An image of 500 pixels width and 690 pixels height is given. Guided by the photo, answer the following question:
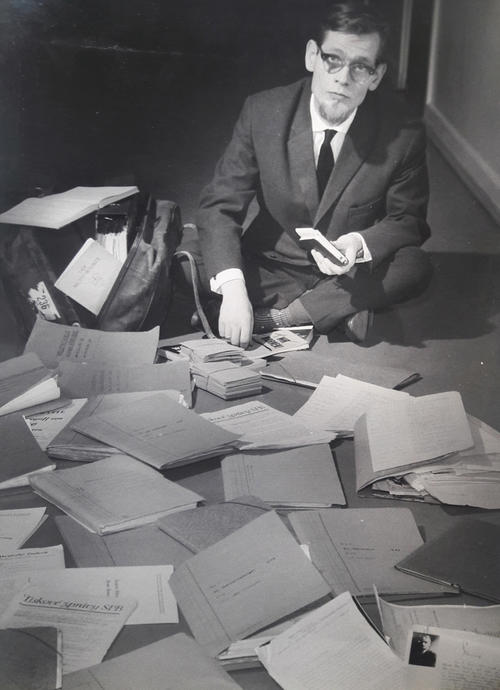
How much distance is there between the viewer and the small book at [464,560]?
5.10 feet

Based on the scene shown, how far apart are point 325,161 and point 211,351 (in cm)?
63

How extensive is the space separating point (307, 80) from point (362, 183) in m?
0.33

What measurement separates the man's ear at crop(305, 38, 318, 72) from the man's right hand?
2.07 ft

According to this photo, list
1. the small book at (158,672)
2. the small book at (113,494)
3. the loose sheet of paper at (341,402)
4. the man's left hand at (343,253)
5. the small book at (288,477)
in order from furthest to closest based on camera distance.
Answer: the man's left hand at (343,253)
the loose sheet of paper at (341,402)
the small book at (288,477)
the small book at (113,494)
the small book at (158,672)

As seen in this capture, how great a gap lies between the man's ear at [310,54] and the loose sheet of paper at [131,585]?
1.40m

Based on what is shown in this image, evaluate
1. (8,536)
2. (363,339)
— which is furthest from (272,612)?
(363,339)

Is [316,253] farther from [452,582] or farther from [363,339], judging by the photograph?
[452,582]

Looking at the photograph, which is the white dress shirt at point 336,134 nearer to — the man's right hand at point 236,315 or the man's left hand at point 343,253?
the man's left hand at point 343,253
